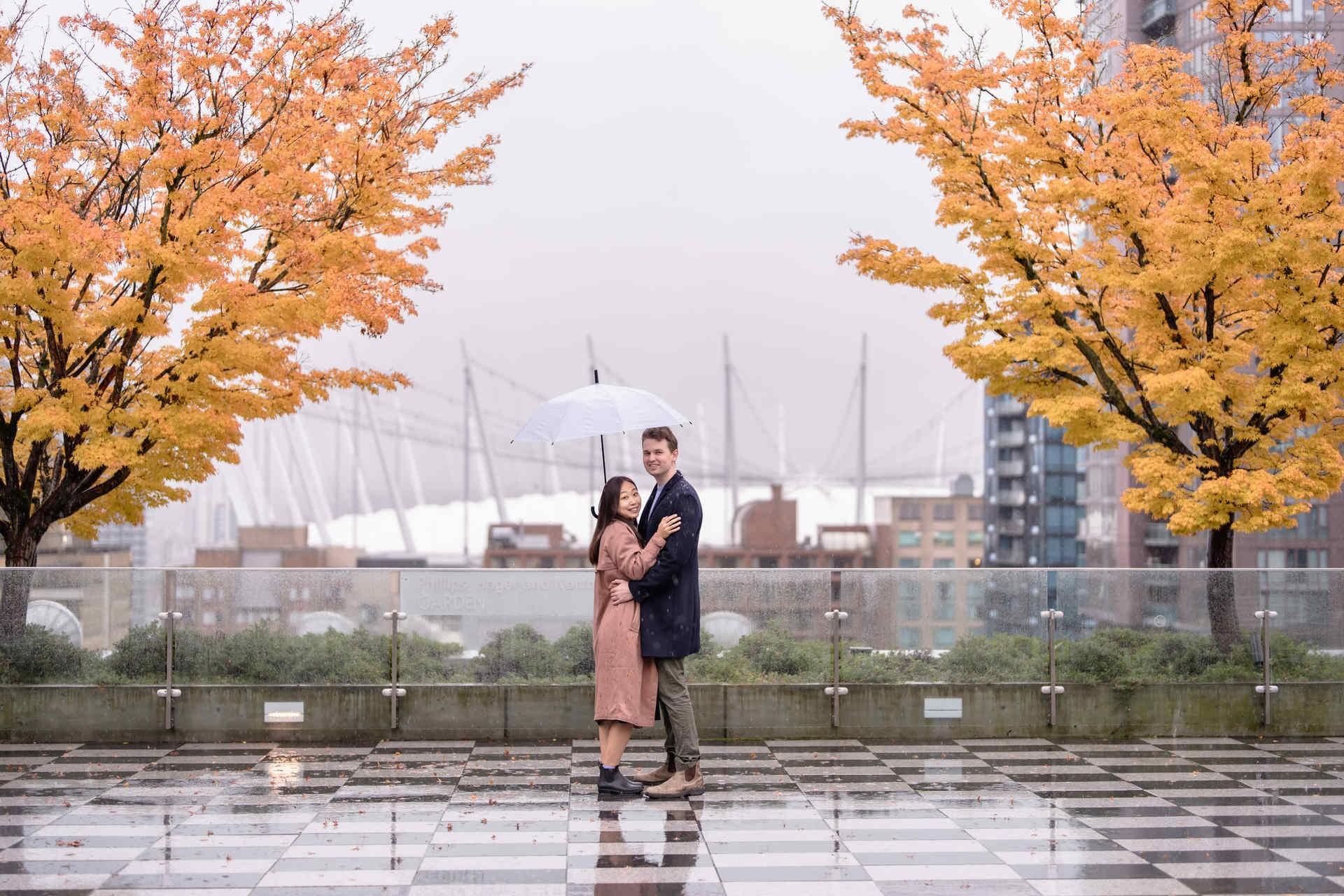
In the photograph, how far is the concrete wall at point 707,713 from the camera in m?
11.8

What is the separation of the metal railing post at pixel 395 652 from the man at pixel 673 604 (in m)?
3.25

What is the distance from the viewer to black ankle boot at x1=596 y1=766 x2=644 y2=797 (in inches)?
364

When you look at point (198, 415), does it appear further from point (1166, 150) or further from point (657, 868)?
point (1166, 150)

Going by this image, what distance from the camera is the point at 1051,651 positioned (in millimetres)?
12406

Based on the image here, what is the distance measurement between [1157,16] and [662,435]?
168 ft

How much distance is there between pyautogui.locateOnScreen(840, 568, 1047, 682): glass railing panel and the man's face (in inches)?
141

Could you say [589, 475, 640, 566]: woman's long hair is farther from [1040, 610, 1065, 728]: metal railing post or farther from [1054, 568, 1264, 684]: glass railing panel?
[1054, 568, 1264, 684]: glass railing panel

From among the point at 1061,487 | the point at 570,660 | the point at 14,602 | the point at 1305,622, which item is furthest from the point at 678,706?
the point at 1061,487

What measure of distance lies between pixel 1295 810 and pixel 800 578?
175 inches

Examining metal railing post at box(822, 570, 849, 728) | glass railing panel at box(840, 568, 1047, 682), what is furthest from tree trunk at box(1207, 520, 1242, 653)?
metal railing post at box(822, 570, 849, 728)

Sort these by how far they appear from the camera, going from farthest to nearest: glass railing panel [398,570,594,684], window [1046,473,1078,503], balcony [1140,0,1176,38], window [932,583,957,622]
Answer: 1. window [1046,473,1078,503]
2. balcony [1140,0,1176,38]
3. window [932,583,957,622]
4. glass railing panel [398,570,594,684]

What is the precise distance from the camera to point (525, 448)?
165625mm

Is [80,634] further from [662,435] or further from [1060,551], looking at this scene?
[1060,551]

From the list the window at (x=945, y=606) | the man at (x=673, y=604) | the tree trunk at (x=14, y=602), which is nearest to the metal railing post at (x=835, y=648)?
the window at (x=945, y=606)
